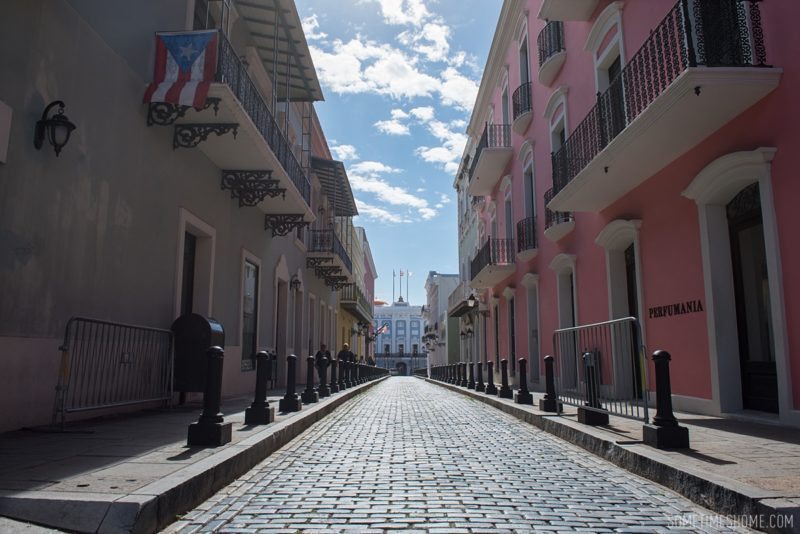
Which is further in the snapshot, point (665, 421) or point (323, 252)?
point (323, 252)

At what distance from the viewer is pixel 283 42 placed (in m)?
14.5

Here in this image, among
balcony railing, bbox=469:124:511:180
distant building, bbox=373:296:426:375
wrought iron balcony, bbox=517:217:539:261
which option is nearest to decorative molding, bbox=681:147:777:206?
wrought iron balcony, bbox=517:217:539:261

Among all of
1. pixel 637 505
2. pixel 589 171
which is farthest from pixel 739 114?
pixel 637 505

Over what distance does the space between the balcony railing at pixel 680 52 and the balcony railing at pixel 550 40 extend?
4.06 metres

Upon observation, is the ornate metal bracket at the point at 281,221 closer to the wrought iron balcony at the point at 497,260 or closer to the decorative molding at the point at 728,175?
the wrought iron balcony at the point at 497,260

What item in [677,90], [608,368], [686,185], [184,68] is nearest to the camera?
[608,368]

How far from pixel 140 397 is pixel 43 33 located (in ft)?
14.6

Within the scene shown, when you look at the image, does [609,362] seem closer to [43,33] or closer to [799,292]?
[799,292]

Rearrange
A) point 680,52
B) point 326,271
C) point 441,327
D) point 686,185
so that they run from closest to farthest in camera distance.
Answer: point 680,52 → point 686,185 → point 326,271 → point 441,327

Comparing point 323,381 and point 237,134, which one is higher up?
point 237,134

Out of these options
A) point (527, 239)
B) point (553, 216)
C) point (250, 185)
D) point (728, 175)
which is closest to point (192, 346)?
point (250, 185)

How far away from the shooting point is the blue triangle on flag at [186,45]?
8.72 meters

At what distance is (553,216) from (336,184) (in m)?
11.5

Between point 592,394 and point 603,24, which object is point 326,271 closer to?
point 603,24
